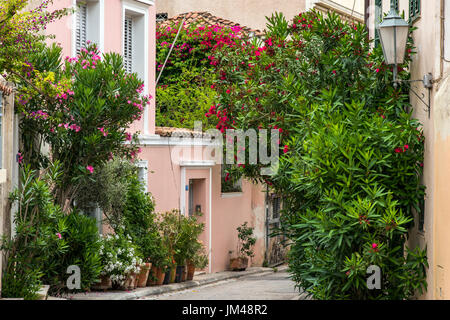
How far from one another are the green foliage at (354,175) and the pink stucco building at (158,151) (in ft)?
11.8

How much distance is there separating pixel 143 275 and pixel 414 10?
8.21 metres

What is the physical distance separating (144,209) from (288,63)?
4.73 meters

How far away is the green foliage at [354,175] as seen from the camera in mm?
10016

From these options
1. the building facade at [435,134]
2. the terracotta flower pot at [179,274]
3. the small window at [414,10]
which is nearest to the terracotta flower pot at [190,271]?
the terracotta flower pot at [179,274]

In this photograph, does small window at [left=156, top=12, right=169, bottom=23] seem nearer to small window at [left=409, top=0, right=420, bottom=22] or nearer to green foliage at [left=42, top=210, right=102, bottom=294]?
green foliage at [left=42, top=210, right=102, bottom=294]

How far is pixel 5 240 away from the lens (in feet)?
38.2

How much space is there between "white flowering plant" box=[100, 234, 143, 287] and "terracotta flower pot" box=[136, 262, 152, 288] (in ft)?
1.32

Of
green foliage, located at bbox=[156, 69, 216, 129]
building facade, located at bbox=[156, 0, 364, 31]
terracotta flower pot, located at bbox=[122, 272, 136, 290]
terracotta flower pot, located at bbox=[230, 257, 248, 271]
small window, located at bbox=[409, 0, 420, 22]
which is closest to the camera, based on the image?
small window, located at bbox=[409, 0, 420, 22]

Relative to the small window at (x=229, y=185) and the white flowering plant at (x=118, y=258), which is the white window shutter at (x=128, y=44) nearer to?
the small window at (x=229, y=185)

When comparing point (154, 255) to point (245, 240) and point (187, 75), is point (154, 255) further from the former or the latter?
point (187, 75)

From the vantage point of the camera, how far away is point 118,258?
15.1 m

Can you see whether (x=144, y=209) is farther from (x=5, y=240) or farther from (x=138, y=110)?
(x=5, y=240)

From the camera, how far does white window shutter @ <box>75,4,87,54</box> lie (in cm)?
1663

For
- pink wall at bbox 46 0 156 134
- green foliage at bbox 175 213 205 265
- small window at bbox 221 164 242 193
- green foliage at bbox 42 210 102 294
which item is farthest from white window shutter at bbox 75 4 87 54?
small window at bbox 221 164 242 193
